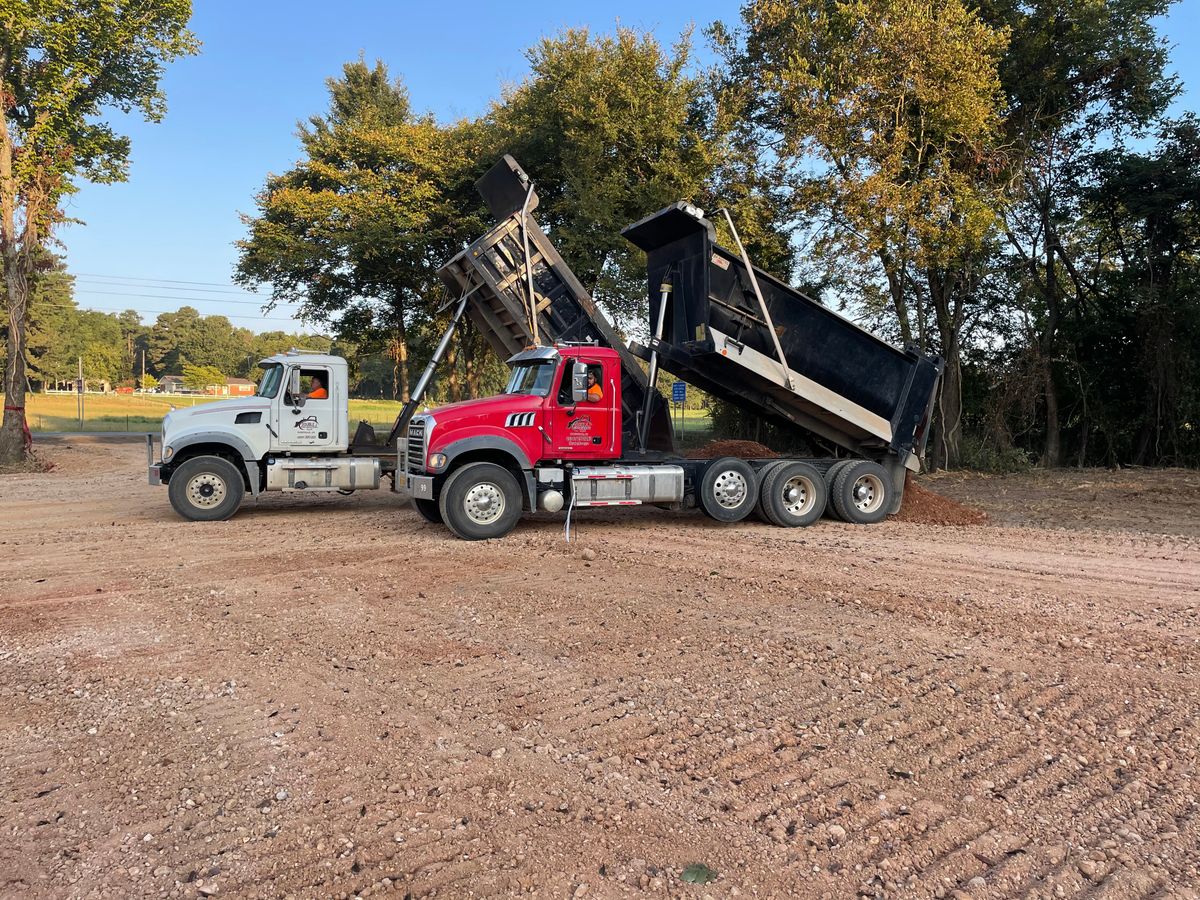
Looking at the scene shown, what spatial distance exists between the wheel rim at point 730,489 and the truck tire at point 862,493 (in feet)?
5.20

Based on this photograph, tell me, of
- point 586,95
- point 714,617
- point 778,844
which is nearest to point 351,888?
point 778,844

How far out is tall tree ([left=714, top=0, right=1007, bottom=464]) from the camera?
16.2 metres

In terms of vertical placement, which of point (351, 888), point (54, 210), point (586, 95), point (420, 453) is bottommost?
point (351, 888)

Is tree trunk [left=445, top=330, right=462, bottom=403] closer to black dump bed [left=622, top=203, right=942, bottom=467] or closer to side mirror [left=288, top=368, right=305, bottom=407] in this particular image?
side mirror [left=288, top=368, right=305, bottom=407]

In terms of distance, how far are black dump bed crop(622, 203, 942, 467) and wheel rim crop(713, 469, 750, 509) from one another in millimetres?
1395

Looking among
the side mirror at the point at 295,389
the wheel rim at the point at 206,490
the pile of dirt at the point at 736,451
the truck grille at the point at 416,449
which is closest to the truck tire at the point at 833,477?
the pile of dirt at the point at 736,451

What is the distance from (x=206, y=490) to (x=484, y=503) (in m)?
4.53

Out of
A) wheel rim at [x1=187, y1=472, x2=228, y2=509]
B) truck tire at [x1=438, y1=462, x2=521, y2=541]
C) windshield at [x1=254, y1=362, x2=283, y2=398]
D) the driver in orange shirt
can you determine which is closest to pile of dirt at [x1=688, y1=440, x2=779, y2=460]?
the driver in orange shirt

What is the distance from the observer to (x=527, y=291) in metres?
12.6

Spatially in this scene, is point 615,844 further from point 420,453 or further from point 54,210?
point 54,210

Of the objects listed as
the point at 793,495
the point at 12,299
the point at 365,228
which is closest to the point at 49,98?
the point at 12,299

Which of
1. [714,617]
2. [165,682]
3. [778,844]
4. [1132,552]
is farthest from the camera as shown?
[1132,552]

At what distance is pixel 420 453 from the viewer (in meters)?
10.5

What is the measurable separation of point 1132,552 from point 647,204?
1465cm
